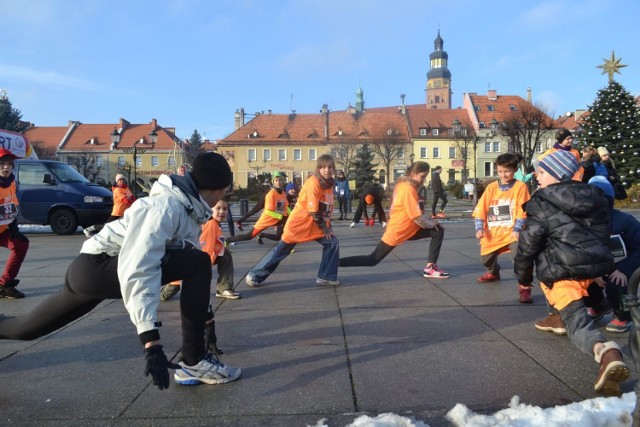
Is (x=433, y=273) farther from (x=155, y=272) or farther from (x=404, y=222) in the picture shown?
(x=155, y=272)

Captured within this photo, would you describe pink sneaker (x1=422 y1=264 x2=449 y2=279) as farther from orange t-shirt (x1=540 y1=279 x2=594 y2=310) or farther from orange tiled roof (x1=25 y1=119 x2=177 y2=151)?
orange tiled roof (x1=25 y1=119 x2=177 y2=151)

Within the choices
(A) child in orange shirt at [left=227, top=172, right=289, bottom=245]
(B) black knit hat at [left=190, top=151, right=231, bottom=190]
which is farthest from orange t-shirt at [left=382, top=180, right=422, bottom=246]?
(B) black knit hat at [left=190, top=151, right=231, bottom=190]

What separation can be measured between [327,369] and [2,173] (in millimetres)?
5086

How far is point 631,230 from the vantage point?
15.2 ft

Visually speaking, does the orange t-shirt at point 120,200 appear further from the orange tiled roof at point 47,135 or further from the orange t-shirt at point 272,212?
the orange tiled roof at point 47,135

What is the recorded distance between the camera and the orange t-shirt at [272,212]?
1023 centimetres

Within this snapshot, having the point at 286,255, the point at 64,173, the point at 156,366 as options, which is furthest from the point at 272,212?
the point at 64,173

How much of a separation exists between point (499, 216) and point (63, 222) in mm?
13500

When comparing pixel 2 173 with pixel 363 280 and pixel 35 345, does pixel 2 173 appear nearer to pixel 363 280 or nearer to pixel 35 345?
pixel 35 345

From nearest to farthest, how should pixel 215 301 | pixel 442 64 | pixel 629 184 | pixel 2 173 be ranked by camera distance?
pixel 215 301, pixel 2 173, pixel 629 184, pixel 442 64

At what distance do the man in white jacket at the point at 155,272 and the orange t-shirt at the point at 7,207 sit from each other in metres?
3.45

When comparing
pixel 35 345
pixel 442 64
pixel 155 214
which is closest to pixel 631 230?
pixel 155 214

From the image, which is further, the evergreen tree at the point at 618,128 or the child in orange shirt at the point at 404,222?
the evergreen tree at the point at 618,128

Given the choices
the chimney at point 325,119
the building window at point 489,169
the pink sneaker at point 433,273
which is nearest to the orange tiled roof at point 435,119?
the building window at point 489,169
